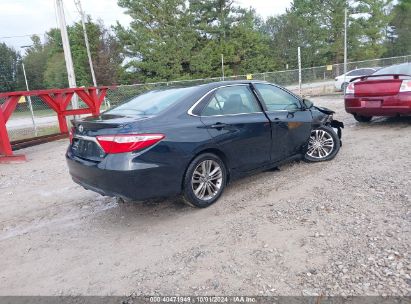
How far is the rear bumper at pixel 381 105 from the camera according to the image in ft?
23.1

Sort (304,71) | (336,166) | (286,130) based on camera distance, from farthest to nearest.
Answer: (304,71)
(336,166)
(286,130)

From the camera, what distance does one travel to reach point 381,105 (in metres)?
7.32

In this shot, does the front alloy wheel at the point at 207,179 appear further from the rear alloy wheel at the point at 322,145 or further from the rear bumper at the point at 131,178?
the rear alloy wheel at the point at 322,145

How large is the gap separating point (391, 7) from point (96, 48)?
148ft

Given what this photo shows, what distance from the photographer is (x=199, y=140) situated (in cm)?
394

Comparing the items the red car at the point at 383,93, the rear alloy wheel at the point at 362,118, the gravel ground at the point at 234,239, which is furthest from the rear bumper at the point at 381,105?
the gravel ground at the point at 234,239

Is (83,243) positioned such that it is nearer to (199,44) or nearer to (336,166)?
(336,166)

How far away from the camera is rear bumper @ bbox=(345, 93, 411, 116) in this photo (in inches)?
277

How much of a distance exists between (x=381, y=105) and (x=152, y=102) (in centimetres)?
521

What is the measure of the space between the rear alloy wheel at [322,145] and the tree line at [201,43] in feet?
103

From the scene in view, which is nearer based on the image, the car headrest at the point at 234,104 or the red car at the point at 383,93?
the car headrest at the point at 234,104

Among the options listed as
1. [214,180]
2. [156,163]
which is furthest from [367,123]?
[156,163]

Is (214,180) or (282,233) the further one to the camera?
(214,180)

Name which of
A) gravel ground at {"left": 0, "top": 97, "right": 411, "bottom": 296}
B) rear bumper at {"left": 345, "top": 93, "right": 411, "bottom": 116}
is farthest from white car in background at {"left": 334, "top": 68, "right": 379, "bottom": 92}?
gravel ground at {"left": 0, "top": 97, "right": 411, "bottom": 296}
